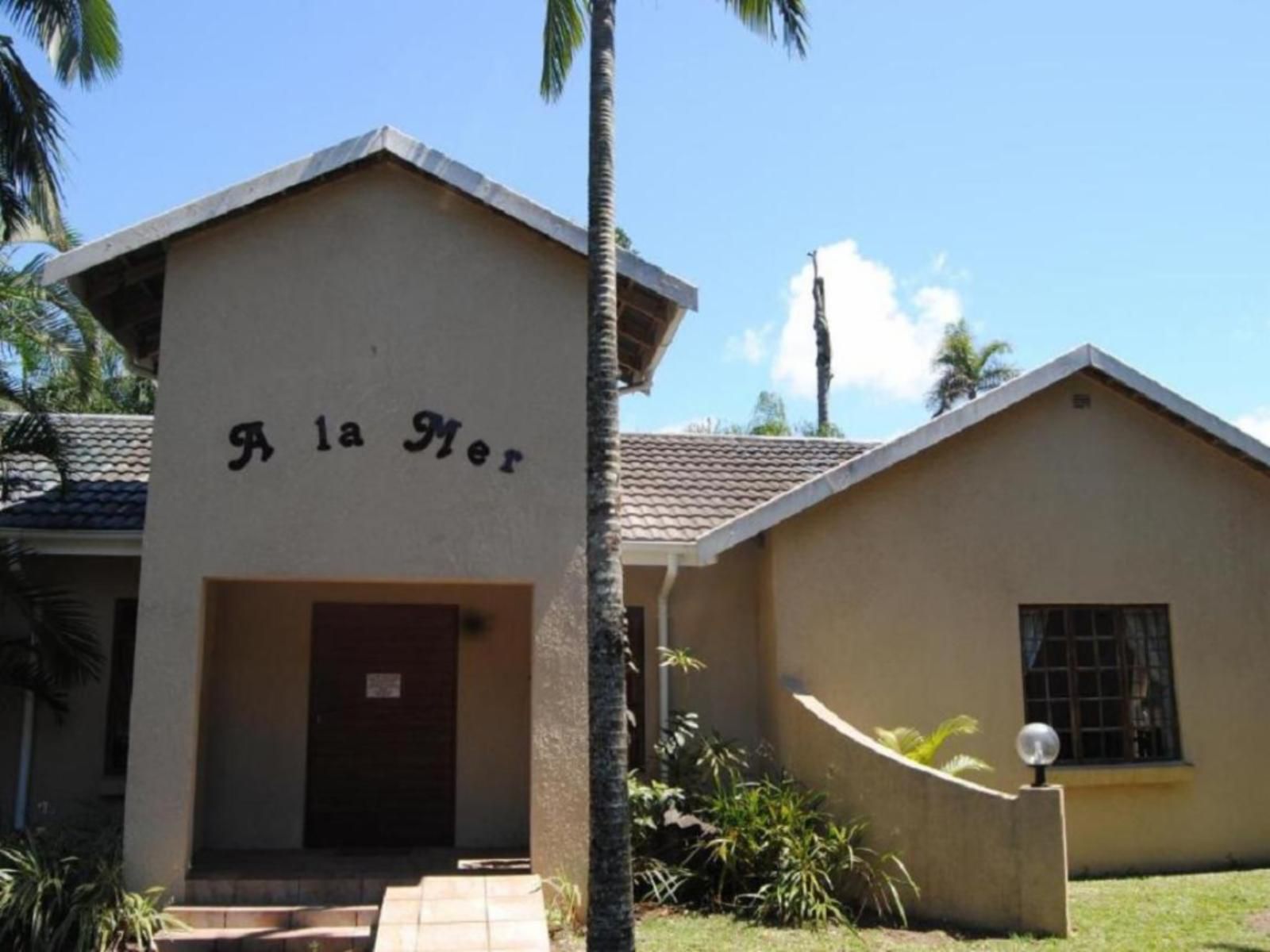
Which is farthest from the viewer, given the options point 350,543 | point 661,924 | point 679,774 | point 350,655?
point 350,655

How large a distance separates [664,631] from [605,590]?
14.1 feet

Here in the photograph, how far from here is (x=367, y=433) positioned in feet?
32.4

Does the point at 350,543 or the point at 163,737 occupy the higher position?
the point at 350,543

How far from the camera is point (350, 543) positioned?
9711 millimetres

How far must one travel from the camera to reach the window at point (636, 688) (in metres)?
11.9

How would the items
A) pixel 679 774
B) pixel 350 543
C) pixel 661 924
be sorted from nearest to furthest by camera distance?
pixel 661 924 < pixel 350 543 < pixel 679 774

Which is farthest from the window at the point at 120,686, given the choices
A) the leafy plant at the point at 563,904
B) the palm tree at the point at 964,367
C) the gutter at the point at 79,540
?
the palm tree at the point at 964,367

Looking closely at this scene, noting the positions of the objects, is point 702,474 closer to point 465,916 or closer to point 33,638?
point 465,916

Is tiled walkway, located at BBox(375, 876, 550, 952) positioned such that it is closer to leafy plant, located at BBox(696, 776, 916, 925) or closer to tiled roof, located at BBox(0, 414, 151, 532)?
leafy plant, located at BBox(696, 776, 916, 925)

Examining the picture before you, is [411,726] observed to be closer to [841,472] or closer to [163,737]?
[163,737]

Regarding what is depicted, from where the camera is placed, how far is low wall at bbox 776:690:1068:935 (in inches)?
361

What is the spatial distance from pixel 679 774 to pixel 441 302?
4.97 m

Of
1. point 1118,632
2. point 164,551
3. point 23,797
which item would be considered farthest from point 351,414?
point 1118,632

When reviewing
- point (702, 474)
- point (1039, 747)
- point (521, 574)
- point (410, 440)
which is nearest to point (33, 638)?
point (410, 440)
